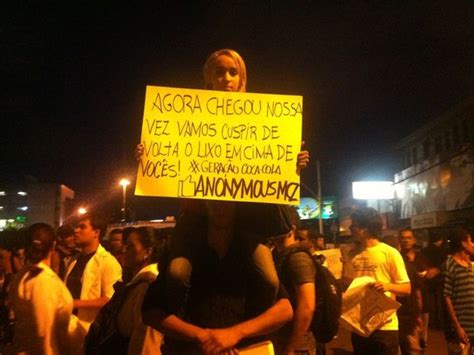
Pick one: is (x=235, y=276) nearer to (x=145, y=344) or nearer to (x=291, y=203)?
(x=291, y=203)

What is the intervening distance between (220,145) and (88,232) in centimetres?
264

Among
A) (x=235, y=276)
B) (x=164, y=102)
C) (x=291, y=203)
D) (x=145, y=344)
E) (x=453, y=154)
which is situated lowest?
(x=145, y=344)

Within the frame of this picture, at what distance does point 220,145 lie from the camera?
2867 millimetres

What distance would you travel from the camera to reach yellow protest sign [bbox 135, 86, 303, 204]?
8.98ft

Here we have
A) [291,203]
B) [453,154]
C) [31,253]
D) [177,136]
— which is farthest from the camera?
[453,154]

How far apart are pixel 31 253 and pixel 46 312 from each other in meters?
0.58

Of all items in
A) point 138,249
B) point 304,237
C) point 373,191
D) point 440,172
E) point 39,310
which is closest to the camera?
point 39,310

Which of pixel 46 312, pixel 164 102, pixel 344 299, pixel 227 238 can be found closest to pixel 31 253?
pixel 46 312

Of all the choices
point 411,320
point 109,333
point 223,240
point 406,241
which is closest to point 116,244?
point 109,333

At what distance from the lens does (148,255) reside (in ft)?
15.6

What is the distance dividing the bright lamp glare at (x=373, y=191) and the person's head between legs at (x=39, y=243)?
2149 inches

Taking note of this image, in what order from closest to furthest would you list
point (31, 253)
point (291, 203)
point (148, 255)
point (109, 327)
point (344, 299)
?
point (291, 203), point (109, 327), point (31, 253), point (148, 255), point (344, 299)

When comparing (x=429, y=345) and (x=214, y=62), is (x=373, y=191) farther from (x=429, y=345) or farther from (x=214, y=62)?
(x=214, y=62)

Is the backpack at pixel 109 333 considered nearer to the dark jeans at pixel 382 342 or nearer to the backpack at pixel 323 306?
the backpack at pixel 323 306
